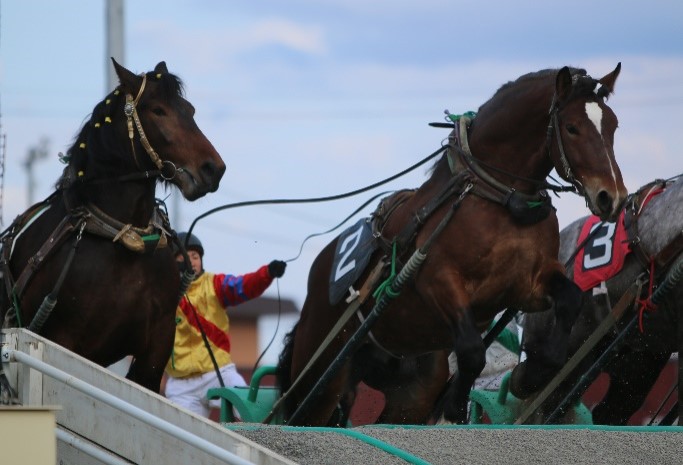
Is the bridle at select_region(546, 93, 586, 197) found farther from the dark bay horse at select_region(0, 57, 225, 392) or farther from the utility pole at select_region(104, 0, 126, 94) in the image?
the utility pole at select_region(104, 0, 126, 94)

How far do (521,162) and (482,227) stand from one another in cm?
43

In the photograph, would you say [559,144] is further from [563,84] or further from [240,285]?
[240,285]

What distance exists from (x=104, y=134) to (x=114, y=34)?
179 inches

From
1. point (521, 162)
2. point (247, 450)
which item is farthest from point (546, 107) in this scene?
point (247, 450)

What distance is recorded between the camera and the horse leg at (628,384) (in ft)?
29.0

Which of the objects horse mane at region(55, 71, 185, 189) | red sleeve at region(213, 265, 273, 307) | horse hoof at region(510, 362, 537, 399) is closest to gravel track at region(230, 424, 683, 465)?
horse hoof at region(510, 362, 537, 399)

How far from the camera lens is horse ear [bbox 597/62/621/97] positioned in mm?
6965

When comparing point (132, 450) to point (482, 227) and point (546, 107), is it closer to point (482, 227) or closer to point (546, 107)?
point (482, 227)

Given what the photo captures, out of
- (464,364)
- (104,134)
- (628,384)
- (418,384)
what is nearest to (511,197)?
(464,364)

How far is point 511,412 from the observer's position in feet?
26.7

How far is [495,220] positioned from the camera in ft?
22.9

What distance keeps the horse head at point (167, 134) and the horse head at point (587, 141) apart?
1786mm

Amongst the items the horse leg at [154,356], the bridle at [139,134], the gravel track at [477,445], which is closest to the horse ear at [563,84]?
the gravel track at [477,445]

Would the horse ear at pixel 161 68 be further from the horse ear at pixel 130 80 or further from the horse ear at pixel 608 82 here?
the horse ear at pixel 608 82
